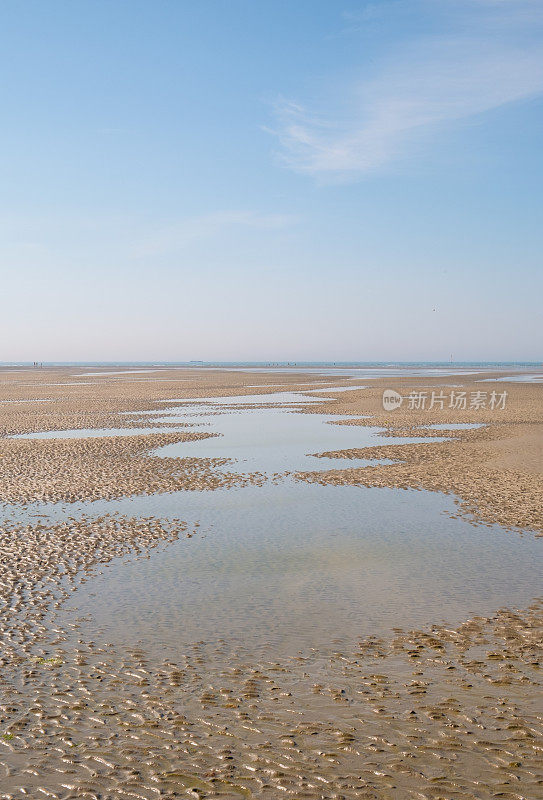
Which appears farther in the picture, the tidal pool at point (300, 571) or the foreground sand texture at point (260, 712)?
the tidal pool at point (300, 571)

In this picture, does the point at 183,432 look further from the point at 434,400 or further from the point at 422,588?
the point at 434,400

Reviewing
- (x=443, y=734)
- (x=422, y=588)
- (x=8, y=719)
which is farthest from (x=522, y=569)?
(x=8, y=719)

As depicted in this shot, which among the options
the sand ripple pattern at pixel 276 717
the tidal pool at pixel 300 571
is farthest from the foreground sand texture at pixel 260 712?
the tidal pool at pixel 300 571

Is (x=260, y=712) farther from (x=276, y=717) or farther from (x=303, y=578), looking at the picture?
(x=303, y=578)

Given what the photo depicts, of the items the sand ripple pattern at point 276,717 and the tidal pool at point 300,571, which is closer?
the sand ripple pattern at point 276,717

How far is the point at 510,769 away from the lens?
6801mm

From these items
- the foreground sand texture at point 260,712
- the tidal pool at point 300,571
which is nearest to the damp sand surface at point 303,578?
the tidal pool at point 300,571

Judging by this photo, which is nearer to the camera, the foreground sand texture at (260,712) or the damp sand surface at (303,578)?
the foreground sand texture at (260,712)

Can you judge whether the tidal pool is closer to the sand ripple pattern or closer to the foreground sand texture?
the foreground sand texture

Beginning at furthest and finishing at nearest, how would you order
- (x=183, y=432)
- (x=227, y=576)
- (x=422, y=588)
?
(x=183, y=432)
(x=227, y=576)
(x=422, y=588)

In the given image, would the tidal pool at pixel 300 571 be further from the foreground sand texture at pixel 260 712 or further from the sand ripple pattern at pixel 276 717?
the sand ripple pattern at pixel 276 717

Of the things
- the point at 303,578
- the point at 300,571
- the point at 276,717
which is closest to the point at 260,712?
the point at 276,717

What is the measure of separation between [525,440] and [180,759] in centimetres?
2995

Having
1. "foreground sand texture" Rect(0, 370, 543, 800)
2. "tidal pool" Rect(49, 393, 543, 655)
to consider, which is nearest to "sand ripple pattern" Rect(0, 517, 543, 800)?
"foreground sand texture" Rect(0, 370, 543, 800)
